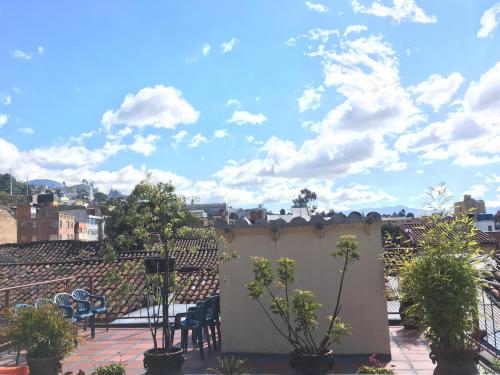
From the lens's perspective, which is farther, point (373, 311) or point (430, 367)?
point (373, 311)

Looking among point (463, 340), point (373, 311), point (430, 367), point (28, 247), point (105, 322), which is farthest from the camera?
point (28, 247)

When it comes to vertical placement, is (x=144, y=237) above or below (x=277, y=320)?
above

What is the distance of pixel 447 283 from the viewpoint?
13.7 feet

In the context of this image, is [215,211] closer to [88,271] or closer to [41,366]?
[88,271]

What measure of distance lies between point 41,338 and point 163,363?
4.11 ft

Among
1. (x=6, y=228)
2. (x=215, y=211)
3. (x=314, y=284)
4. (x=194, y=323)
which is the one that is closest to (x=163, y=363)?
(x=194, y=323)

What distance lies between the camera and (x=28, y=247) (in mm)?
22516

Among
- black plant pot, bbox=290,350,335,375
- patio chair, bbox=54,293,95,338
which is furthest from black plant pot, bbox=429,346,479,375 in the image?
patio chair, bbox=54,293,95,338

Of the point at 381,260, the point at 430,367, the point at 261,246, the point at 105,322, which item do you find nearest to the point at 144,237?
the point at 261,246

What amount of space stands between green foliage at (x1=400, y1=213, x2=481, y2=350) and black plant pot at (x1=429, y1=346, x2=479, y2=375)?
0.22ft

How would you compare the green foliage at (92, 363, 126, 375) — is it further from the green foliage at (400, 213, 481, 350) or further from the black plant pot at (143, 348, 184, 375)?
the green foliage at (400, 213, 481, 350)

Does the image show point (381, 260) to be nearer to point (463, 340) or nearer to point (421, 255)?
point (421, 255)

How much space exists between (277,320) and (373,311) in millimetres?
1278

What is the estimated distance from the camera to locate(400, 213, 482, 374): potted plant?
4.16m
